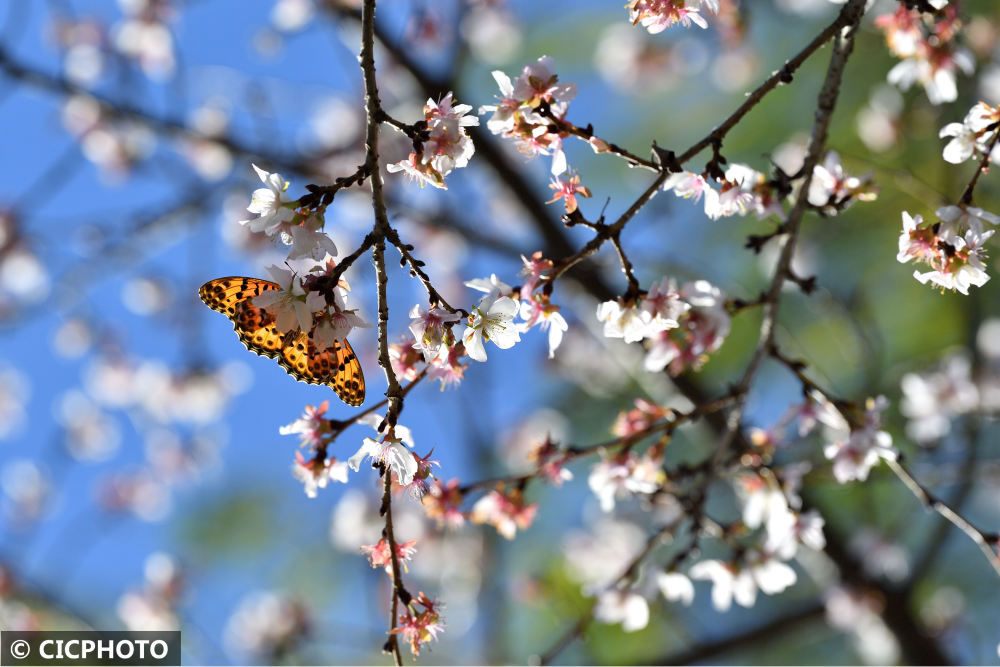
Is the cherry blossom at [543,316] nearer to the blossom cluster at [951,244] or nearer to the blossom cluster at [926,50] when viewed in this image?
the blossom cluster at [951,244]

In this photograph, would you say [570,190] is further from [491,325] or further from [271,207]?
[271,207]

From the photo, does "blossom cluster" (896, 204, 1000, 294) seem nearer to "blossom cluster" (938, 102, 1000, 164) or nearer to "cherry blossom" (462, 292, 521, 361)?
"blossom cluster" (938, 102, 1000, 164)

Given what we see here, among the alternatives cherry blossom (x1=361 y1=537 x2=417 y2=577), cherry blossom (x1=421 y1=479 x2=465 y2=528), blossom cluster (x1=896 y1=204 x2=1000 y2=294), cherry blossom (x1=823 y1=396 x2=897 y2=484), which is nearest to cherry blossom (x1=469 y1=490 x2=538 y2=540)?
cherry blossom (x1=421 y1=479 x2=465 y2=528)

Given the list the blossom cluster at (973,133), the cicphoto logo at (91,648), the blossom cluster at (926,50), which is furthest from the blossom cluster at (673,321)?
the cicphoto logo at (91,648)

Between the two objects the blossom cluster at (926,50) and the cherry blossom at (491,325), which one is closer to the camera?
the cherry blossom at (491,325)

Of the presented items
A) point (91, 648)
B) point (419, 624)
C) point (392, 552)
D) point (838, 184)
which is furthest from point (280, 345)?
point (91, 648)
